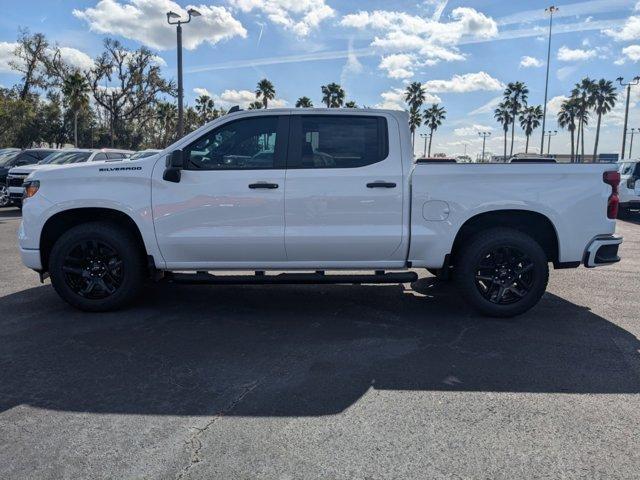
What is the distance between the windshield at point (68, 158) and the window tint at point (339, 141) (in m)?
12.2

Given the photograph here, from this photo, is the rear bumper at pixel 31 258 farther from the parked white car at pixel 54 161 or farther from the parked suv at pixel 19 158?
the parked suv at pixel 19 158

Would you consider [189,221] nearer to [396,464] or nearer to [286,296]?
[286,296]

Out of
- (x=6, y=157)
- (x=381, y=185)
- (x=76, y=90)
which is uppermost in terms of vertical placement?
(x=76, y=90)

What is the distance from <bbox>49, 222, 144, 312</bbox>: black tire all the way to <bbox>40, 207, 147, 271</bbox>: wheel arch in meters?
0.08

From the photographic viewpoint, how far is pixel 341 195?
197 inches

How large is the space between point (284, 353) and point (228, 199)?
5.32 feet

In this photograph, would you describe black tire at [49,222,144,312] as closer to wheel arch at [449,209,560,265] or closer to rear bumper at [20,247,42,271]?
rear bumper at [20,247,42,271]

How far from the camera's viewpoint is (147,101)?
5159 centimetres

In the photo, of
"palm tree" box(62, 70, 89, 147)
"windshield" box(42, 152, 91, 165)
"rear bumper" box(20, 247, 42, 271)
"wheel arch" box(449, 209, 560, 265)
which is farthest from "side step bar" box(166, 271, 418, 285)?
"palm tree" box(62, 70, 89, 147)

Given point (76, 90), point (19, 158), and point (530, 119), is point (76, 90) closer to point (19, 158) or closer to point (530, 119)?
point (19, 158)

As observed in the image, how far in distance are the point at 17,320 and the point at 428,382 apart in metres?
4.07

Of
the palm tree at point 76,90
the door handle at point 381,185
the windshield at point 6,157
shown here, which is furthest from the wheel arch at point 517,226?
the palm tree at point 76,90

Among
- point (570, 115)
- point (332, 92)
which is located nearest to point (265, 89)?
point (332, 92)

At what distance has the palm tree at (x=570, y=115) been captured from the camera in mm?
60938
